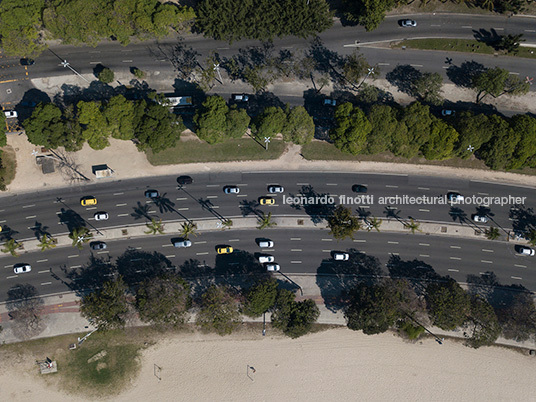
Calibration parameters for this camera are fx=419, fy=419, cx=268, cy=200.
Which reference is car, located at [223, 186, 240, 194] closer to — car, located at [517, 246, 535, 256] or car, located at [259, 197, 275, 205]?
car, located at [259, 197, 275, 205]

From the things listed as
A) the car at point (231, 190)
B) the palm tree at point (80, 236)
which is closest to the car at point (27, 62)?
the palm tree at point (80, 236)

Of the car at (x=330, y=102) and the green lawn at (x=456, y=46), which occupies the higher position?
the green lawn at (x=456, y=46)

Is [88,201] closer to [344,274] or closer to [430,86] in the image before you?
[344,274]

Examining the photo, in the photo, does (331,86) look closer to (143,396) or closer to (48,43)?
(48,43)

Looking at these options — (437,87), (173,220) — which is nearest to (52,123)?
(173,220)

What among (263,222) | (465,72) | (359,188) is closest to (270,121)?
(263,222)

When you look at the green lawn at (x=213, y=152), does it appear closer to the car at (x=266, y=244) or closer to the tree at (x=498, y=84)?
the car at (x=266, y=244)

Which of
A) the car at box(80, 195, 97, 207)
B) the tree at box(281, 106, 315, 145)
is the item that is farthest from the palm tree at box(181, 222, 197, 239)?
the tree at box(281, 106, 315, 145)
